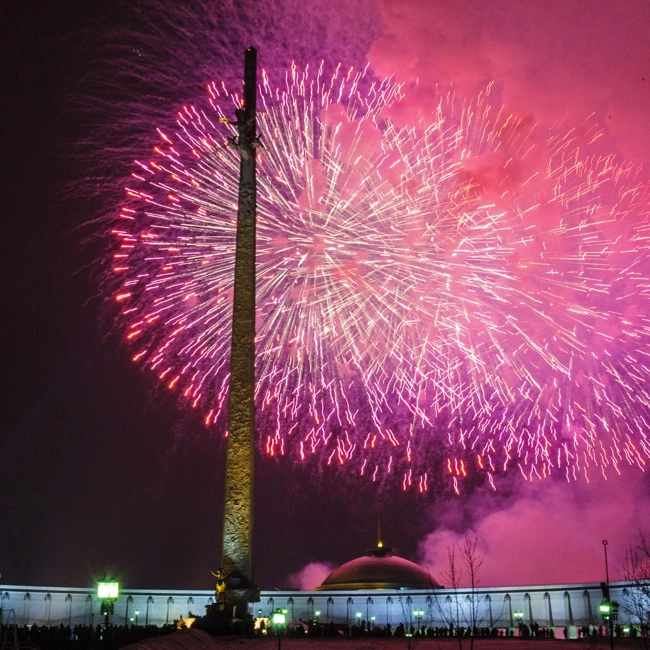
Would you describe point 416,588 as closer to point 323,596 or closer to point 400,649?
point 323,596

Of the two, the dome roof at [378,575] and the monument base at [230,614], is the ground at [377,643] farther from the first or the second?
the dome roof at [378,575]

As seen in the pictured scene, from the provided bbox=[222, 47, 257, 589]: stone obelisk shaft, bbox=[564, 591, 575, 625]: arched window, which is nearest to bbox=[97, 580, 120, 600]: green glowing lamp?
bbox=[222, 47, 257, 589]: stone obelisk shaft

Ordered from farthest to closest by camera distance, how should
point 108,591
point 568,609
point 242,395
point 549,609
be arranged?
point 549,609
point 568,609
point 242,395
point 108,591

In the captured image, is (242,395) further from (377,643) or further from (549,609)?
(549,609)

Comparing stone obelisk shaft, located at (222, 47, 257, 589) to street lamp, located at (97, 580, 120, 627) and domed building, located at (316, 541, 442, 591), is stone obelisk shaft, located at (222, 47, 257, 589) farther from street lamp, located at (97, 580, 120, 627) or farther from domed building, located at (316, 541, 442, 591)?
domed building, located at (316, 541, 442, 591)

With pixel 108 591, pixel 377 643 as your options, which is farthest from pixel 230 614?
pixel 108 591

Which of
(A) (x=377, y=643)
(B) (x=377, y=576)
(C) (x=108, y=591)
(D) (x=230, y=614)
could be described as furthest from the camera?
(B) (x=377, y=576)
